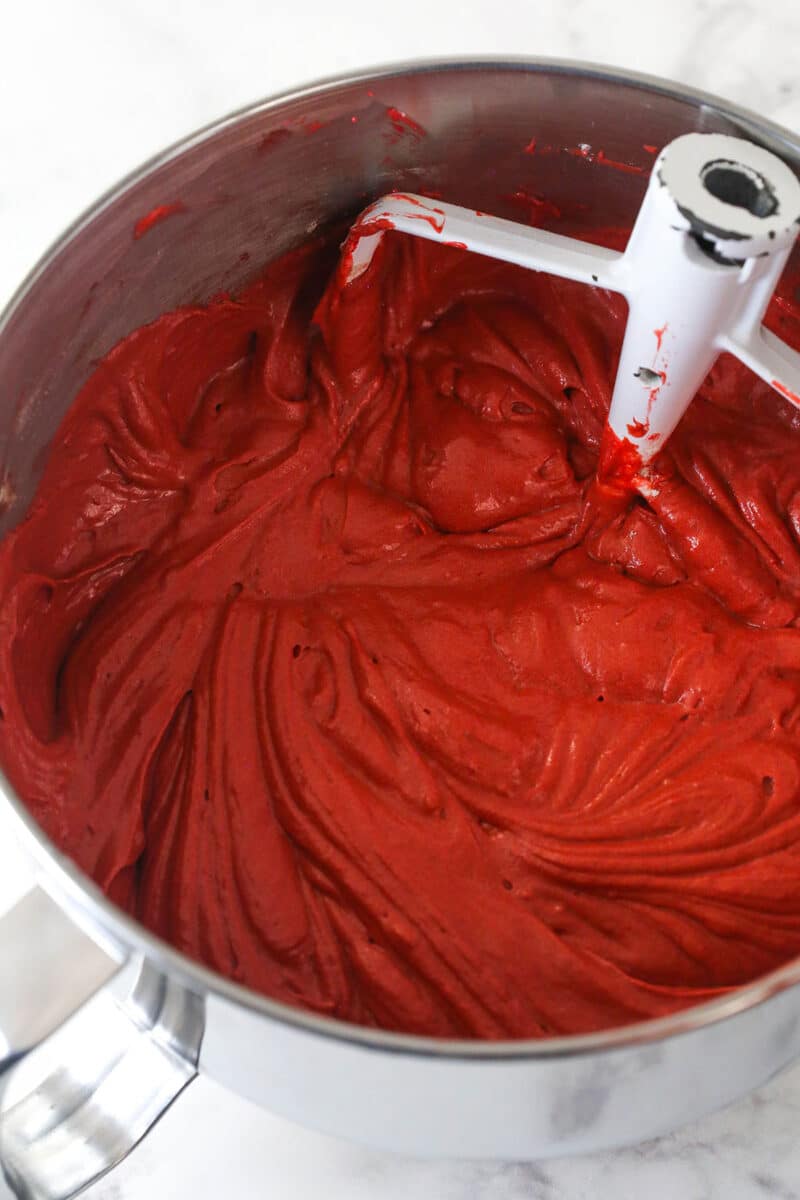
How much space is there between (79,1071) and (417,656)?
0.50 metres

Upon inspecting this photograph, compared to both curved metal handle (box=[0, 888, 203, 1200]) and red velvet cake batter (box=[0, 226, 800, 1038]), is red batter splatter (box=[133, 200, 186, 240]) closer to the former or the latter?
red velvet cake batter (box=[0, 226, 800, 1038])

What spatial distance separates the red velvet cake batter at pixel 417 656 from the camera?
40.8 inches

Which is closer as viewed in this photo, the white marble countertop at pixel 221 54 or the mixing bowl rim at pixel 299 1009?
the mixing bowl rim at pixel 299 1009

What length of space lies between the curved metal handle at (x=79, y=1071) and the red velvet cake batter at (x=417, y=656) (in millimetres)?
174

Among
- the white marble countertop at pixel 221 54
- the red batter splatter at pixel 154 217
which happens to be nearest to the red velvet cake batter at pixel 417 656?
the red batter splatter at pixel 154 217

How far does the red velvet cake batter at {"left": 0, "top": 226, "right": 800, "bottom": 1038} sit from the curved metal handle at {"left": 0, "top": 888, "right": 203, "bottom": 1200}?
0.17 meters

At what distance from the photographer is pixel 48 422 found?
1.08m

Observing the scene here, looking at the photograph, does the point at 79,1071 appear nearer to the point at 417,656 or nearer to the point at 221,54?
the point at 417,656

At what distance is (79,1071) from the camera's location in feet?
2.81

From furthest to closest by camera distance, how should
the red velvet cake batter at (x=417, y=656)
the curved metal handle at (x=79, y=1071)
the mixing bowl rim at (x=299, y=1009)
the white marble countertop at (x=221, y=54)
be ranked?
the white marble countertop at (x=221, y=54) < the red velvet cake batter at (x=417, y=656) < the curved metal handle at (x=79, y=1071) < the mixing bowl rim at (x=299, y=1009)

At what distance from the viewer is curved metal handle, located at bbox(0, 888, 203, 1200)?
785 millimetres

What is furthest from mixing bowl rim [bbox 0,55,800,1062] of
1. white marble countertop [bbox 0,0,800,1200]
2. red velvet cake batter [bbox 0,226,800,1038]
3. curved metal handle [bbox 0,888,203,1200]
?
white marble countertop [bbox 0,0,800,1200]

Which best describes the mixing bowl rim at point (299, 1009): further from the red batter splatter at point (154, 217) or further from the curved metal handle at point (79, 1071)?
the red batter splatter at point (154, 217)

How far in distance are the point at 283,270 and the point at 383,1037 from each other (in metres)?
0.82
